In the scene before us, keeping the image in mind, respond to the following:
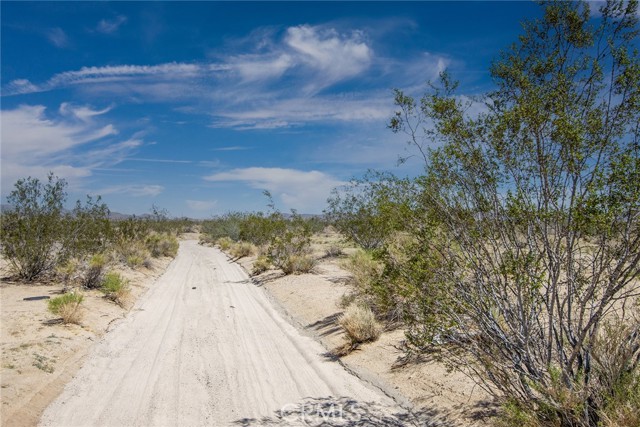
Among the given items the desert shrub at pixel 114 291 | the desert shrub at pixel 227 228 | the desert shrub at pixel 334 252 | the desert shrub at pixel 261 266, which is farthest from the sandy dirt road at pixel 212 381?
the desert shrub at pixel 227 228

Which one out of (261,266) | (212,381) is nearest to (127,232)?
(261,266)

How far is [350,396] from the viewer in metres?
6.98

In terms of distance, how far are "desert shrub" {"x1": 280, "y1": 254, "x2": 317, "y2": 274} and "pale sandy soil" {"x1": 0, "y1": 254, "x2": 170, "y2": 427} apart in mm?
9200

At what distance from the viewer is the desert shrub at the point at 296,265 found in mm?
20938

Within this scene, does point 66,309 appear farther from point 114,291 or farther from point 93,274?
point 93,274

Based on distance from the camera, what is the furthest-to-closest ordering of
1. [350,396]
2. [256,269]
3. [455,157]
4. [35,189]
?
1. [256,269]
2. [35,189]
3. [350,396]
4. [455,157]

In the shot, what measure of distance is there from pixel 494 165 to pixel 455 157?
0.53m

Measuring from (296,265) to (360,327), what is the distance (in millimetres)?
11504

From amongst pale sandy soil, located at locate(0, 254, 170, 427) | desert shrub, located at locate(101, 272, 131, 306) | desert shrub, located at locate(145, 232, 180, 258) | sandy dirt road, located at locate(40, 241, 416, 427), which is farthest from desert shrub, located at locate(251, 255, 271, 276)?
desert shrub, located at locate(145, 232, 180, 258)

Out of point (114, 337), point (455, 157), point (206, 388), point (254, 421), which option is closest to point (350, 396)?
point (254, 421)

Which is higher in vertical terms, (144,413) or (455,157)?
(455,157)

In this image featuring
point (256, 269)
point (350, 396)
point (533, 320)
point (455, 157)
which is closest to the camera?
point (533, 320)

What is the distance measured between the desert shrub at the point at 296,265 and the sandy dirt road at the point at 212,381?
27.7ft

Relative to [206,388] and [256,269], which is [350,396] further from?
[256,269]
